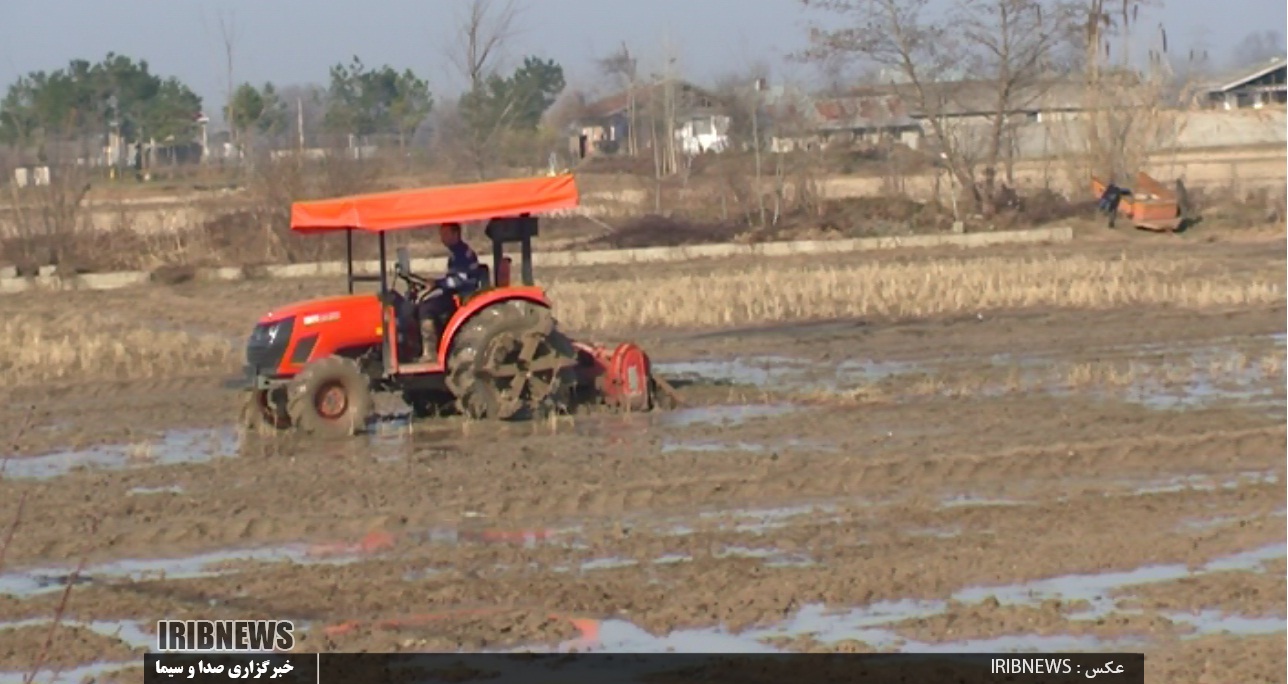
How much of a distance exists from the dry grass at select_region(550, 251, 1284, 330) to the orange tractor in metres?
6.95

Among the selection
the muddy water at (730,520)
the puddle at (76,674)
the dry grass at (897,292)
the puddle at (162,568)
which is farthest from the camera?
the dry grass at (897,292)

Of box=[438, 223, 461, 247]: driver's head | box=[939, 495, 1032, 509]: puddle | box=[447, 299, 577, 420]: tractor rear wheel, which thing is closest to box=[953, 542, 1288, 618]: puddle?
box=[939, 495, 1032, 509]: puddle

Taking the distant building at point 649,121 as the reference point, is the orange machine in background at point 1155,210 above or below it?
below

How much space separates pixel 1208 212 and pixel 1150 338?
57.6 ft

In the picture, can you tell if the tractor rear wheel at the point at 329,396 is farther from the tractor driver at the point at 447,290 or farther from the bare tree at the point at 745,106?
the bare tree at the point at 745,106

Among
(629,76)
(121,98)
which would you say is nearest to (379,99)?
(121,98)

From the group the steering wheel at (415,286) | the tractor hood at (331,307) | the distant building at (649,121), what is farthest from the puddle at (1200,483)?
the distant building at (649,121)

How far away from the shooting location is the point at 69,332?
23203mm

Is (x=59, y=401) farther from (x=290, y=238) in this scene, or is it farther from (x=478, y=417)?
(x=290, y=238)

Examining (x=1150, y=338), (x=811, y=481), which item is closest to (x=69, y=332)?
(x=1150, y=338)

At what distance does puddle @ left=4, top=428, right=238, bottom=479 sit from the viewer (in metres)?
13.5

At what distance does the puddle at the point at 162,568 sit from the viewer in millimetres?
9586

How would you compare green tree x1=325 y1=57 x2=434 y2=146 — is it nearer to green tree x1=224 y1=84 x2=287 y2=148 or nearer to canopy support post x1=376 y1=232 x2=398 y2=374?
green tree x1=224 y1=84 x2=287 y2=148

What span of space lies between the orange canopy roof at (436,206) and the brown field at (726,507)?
158 cm
